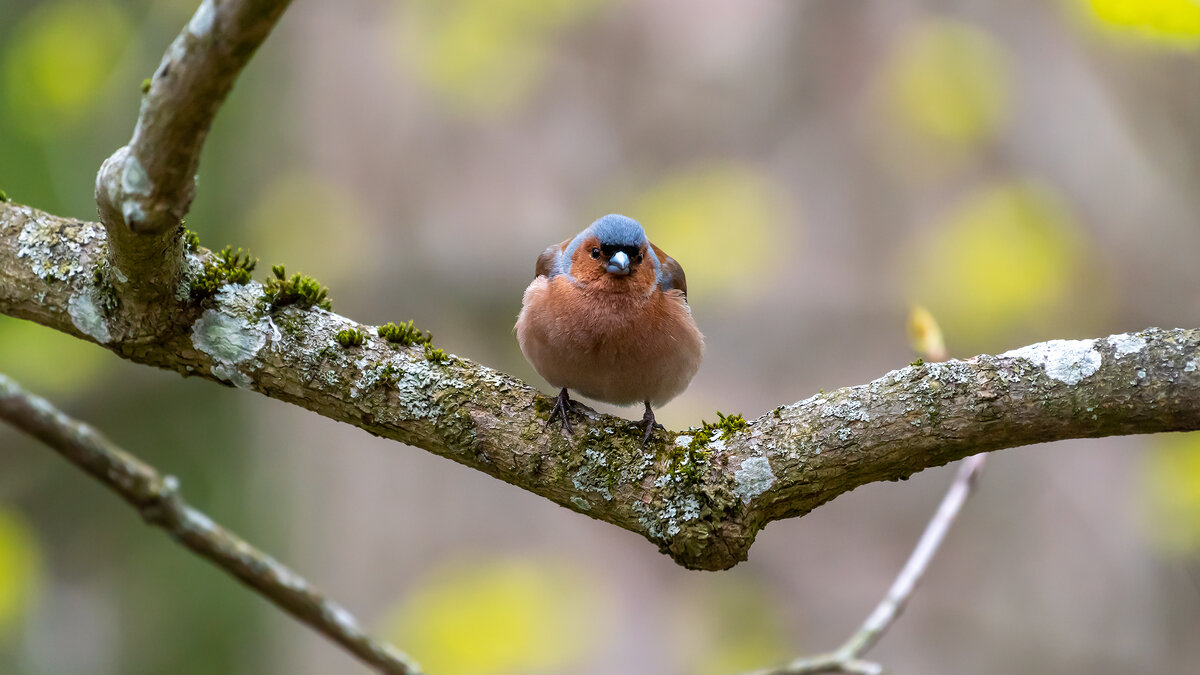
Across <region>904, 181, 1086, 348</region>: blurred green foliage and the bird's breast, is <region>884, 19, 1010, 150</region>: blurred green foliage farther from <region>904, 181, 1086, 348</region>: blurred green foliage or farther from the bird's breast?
the bird's breast

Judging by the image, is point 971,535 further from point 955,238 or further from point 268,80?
point 268,80

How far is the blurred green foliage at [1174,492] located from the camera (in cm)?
522

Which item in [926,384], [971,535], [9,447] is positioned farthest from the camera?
[9,447]

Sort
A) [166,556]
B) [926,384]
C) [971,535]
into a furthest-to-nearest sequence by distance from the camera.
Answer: [166,556]
[971,535]
[926,384]

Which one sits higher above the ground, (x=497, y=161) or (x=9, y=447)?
(x=497, y=161)

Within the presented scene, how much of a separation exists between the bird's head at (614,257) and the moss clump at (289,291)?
4.22ft

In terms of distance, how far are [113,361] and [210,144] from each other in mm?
1909

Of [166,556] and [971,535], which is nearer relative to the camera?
[971,535]

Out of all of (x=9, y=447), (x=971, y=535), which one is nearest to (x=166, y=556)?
(x=9, y=447)

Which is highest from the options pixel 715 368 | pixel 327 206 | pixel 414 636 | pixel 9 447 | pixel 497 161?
pixel 497 161

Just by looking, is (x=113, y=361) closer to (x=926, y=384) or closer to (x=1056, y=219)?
(x=926, y=384)

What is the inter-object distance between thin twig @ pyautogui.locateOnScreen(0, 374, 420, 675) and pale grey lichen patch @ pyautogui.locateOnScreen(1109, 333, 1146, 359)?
2.00m

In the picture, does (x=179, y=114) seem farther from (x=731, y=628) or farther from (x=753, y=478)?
(x=731, y=628)

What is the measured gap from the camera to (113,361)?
649 cm
